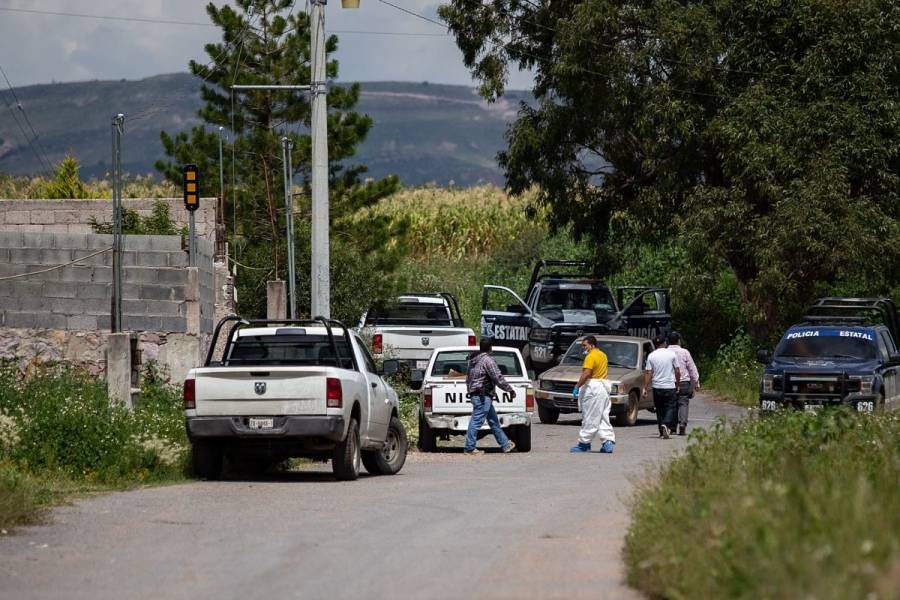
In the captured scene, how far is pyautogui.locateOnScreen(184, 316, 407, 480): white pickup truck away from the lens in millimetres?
16812

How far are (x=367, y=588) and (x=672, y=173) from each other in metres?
30.9

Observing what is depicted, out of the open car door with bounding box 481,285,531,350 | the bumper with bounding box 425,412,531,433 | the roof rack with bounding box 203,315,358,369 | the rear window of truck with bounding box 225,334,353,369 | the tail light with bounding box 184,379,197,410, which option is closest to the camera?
the tail light with bounding box 184,379,197,410

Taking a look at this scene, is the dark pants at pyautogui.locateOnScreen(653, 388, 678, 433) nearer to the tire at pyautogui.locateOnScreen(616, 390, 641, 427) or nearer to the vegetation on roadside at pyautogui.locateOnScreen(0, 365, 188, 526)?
the tire at pyautogui.locateOnScreen(616, 390, 641, 427)

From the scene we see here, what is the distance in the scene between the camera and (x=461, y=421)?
23.4 m

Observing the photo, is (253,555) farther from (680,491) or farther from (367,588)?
(680,491)

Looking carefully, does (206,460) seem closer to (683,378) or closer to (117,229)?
(117,229)

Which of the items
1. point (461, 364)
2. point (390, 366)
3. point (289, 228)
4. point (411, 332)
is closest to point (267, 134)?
point (289, 228)

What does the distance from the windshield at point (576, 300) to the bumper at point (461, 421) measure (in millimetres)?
15082

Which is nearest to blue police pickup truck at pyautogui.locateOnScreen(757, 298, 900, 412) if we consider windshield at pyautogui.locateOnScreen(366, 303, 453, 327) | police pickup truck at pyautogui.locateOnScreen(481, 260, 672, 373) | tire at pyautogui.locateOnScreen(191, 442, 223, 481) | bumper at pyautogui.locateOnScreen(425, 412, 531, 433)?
bumper at pyautogui.locateOnScreen(425, 412, 531, 433)

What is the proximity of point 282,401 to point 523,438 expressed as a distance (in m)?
7.34

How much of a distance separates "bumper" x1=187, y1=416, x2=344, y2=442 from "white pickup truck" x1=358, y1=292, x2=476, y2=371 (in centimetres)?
1371

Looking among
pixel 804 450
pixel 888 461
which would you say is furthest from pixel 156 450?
pixel 888 461

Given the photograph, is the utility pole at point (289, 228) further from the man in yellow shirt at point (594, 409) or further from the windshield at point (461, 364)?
the man in yellow shirt at point (594, 409)

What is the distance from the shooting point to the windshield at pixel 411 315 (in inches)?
1297
